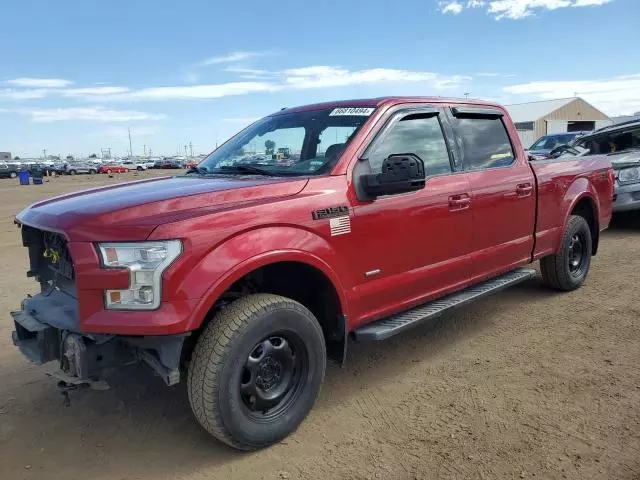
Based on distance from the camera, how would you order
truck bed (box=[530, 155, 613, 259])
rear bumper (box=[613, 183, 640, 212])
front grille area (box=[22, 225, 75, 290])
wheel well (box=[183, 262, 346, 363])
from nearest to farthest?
front grille area (box=[22, 225, 75, 290])
wheel well (box=[183, 262, 346, 363])
truck bed (box=[530, 155, 613, 259])
rear bumper (box=[613, 183, 640, 212])

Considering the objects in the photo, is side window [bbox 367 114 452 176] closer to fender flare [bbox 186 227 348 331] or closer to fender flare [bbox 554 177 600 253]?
fender flare [bbox 186 227 348 331]

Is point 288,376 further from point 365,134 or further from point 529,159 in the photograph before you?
point 529,159

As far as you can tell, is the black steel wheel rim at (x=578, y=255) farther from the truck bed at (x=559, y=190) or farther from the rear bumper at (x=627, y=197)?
the rear bumper at (x=627, y=197)

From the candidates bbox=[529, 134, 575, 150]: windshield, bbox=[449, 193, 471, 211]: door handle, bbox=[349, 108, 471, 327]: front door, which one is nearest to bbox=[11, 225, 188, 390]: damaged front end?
bbox=[349, 108, 471, 327]: front door

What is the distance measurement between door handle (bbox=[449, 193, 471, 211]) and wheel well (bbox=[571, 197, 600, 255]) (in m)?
2.33

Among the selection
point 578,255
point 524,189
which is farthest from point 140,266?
point 578,255

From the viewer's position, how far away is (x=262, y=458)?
9.73 ft

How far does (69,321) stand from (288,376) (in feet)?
4.10

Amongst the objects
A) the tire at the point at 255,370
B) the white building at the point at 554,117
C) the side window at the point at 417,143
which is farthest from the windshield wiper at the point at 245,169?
the white building at the point at 554,117

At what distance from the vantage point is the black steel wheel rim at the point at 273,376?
296cm

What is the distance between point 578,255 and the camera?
5898 mm

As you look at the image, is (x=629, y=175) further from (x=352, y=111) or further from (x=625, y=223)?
(x=352, y=111)

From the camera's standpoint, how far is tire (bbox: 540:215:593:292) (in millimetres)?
5520

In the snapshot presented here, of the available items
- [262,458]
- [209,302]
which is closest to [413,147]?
[209,302]
